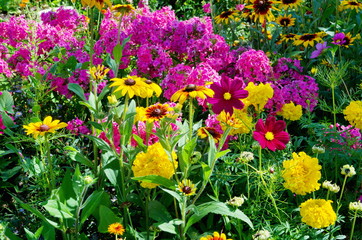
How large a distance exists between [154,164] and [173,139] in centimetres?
12

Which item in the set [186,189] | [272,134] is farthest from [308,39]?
[186,189]

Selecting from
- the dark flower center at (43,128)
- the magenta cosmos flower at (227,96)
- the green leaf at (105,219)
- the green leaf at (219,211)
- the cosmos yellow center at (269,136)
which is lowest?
the green leaf at (105,219)

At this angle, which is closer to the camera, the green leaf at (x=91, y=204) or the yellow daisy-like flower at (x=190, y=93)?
the yellow daisy-like flower at (x=190, y=93)

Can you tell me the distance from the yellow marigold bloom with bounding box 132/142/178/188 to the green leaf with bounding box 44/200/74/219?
0.32 meters

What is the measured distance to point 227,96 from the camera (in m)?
1.74

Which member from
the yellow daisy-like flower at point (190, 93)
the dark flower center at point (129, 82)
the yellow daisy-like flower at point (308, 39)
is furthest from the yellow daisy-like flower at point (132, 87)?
the yellow daisy-like flower at point (308, 39)

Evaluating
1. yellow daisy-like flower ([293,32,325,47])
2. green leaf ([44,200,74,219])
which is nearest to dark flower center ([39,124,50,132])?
green leaf ([44,200,74,219])

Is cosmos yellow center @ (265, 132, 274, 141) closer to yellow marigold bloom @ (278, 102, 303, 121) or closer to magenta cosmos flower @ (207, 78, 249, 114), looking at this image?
magenta cosmos flower @ (207, 78, 249, 114)

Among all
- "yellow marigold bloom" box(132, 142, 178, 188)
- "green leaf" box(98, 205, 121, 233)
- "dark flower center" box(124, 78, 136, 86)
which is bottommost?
"green leaf" box(98, 205, 121, 233)

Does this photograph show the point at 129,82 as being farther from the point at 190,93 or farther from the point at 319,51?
the point at 319,51

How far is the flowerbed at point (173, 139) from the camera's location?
5.60ft

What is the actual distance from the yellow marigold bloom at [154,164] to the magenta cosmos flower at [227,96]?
26cm

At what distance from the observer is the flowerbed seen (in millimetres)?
1707

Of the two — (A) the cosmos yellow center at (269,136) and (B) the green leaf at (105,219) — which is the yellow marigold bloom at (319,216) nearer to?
(A) the cosmos yellow center at (269,136)
